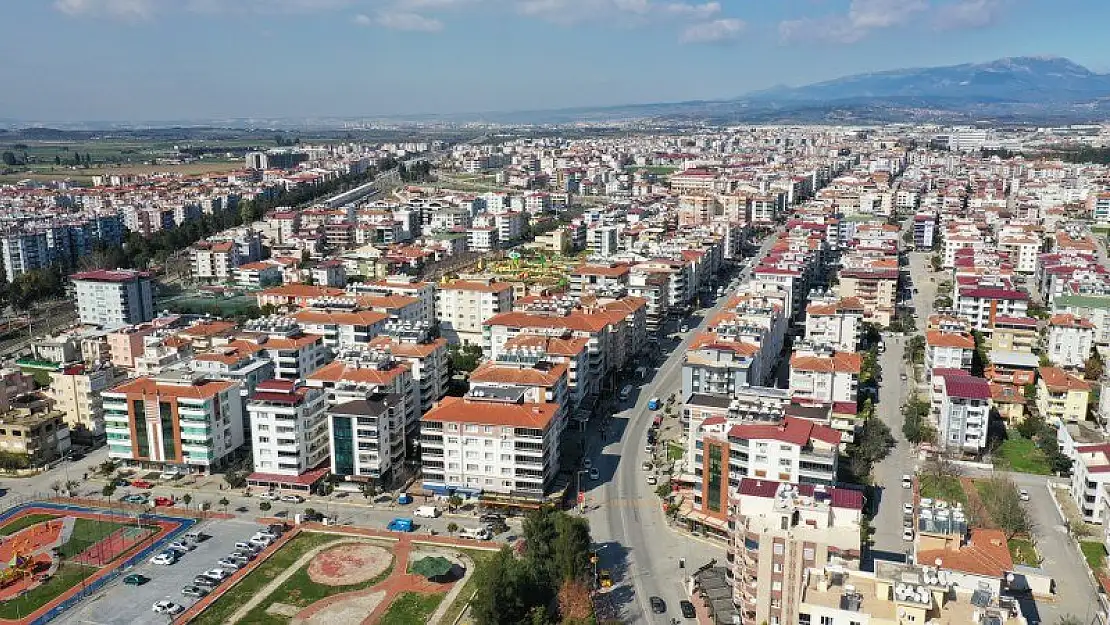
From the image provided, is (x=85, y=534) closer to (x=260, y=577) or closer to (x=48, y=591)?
(x=48, y=591)

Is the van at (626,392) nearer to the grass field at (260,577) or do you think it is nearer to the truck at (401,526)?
the truck at (401,526)

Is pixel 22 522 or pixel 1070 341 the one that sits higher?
pixel 1070 341

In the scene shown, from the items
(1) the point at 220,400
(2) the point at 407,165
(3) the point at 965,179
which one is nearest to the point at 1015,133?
(3) the point at 965,179

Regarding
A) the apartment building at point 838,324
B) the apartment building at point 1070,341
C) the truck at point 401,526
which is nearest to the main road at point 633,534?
the truck at point 401,526

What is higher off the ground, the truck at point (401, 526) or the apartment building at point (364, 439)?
the apartment building at point (364, 439)

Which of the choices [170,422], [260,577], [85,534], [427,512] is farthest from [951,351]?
[85,534]

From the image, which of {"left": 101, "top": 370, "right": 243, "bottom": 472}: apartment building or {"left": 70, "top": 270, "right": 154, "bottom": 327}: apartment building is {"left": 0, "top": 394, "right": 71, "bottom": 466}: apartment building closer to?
{"left": 101, "top": 370, "right": 243, "bottom": 472}: apartment building
